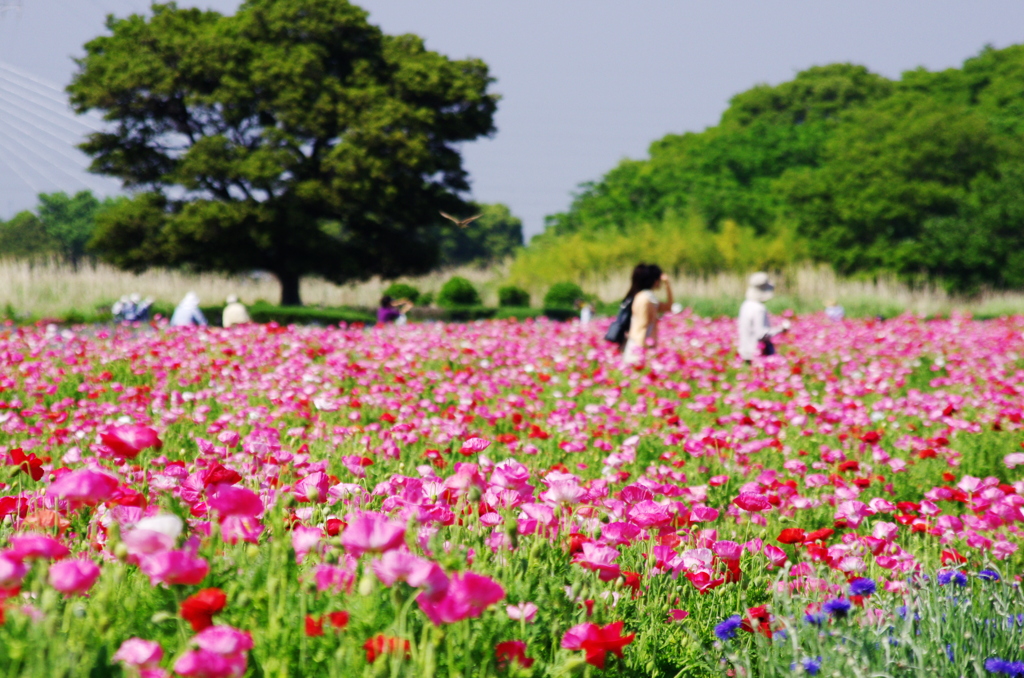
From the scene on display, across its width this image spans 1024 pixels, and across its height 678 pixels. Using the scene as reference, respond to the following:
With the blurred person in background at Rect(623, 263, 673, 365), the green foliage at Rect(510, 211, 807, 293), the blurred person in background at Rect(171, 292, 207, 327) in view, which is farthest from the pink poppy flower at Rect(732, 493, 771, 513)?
the green foliage at Rect(510, 211, 807, 293)

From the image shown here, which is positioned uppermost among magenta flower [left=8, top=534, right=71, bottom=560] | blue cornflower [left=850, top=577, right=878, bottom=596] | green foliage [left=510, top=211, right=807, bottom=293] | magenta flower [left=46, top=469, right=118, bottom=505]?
green foliage [left=510, top=211, right=807, bottom=293]

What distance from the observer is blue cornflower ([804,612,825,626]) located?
A: 1923 mm

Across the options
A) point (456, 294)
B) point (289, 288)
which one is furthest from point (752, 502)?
point (289, 288)

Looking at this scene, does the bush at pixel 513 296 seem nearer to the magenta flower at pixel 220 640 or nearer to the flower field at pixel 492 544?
the flower field at pixel 492 544

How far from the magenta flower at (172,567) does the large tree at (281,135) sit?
75.6ft

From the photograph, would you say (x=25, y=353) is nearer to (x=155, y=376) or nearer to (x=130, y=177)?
(x=155, y=376)

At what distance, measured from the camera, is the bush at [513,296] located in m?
26.6

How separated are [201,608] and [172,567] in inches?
3.5

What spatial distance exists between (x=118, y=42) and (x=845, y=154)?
88.2ft

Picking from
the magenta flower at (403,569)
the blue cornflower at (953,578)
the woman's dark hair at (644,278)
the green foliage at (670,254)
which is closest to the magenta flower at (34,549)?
the magenta flower at (403,569)

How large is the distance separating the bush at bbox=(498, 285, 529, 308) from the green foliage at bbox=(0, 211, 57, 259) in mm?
37019

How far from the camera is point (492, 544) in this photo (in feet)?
6.95

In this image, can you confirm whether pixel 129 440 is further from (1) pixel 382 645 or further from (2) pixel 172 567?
(1) pixel 382 645

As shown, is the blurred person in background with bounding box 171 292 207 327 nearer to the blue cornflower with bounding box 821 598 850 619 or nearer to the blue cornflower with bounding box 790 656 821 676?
the blue cornflower with bounding box 821 598 850 619
